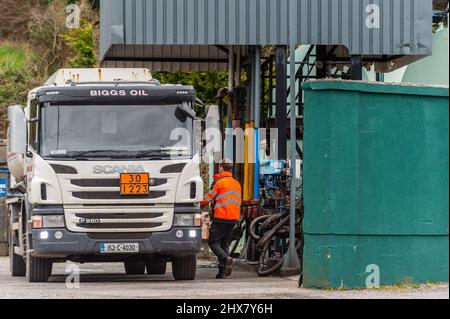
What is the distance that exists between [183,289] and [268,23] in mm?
6518

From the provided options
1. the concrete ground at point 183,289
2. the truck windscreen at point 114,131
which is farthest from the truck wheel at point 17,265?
the truck windscreen at point 114,131

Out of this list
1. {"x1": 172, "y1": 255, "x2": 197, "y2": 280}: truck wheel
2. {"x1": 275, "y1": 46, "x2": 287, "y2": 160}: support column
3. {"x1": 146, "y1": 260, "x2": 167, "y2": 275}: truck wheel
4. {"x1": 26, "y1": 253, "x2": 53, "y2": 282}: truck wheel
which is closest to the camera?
{"x1": 26, "y1": 253, "x2": 53, "y2": 282}: truck wheel

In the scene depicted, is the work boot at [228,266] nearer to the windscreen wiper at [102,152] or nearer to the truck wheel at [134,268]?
the truck wheel at [134,268]

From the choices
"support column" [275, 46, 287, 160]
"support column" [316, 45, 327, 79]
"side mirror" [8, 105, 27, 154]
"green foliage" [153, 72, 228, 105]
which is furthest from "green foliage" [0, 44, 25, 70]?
"side mirror" [8, 105, 27, 154]

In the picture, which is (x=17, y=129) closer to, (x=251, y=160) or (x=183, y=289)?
(x=183, y=289)

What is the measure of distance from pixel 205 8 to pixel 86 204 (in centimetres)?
517

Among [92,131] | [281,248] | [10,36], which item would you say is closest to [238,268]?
[281,248]

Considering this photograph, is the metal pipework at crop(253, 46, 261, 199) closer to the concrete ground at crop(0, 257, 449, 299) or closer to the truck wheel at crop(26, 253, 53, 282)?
the concrete ground at crop(0, 257, 449, 299)

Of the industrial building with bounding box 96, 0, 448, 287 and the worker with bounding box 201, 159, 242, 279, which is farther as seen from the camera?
the worker with bounding box 201, 159, 242, 279

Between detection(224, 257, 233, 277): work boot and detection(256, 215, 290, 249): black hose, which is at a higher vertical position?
detection(256, 215, 290, 249): black hose

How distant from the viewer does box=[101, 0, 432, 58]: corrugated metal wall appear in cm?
2231

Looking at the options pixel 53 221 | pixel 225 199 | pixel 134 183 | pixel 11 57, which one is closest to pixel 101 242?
pixel 53 221

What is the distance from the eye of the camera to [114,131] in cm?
1902

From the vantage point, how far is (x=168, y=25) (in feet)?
73.5
